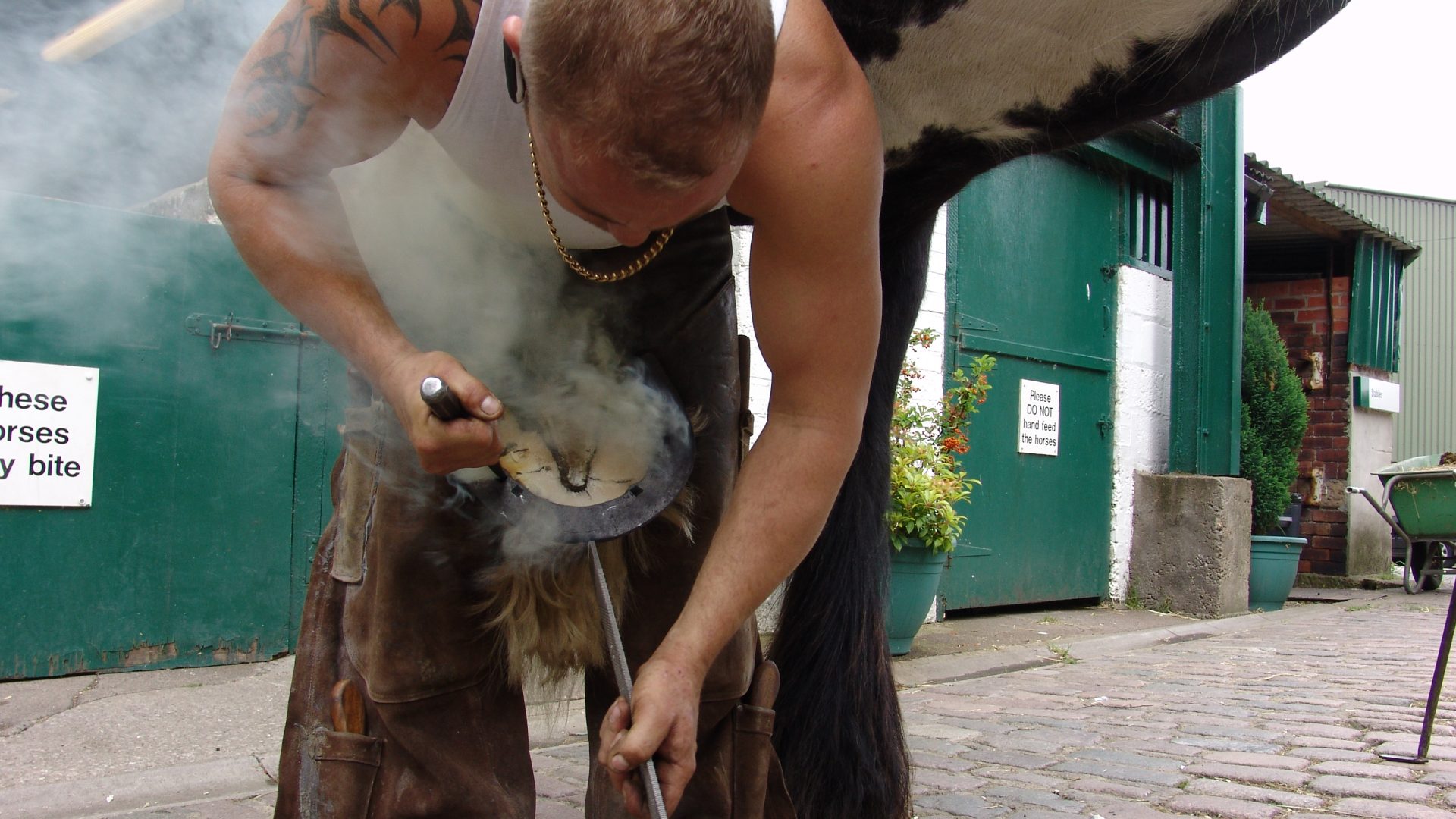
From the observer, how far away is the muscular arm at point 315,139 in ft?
4.16

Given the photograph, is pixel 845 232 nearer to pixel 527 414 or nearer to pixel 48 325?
pixel 527 414

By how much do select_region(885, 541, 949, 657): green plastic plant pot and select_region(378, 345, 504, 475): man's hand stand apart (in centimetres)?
332

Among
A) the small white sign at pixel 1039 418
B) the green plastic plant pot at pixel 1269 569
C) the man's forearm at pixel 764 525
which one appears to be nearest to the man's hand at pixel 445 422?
the man's forearm at pixel 764 525

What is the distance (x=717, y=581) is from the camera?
4.57 ft

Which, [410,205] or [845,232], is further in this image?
[410,205]

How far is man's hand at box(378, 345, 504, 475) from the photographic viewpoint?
111 cm

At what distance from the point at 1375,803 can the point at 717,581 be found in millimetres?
1894

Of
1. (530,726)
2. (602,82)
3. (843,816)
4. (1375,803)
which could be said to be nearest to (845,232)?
(602,82)

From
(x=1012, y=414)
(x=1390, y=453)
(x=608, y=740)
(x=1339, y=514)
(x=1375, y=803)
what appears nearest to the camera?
(x=608, y=740)

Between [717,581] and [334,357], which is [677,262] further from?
[334,357]

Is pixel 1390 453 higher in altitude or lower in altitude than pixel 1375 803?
higher

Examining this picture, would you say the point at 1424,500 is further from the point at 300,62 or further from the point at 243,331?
the point at 243,331

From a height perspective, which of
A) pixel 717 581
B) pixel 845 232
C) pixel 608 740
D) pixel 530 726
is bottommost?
pixel 530 726

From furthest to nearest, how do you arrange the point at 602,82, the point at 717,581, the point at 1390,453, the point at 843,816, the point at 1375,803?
1. the point at 1390,453
2. the point at 1375,803
3. the point at 843,816
4. the point at 717,581
5. the point at 602,82
